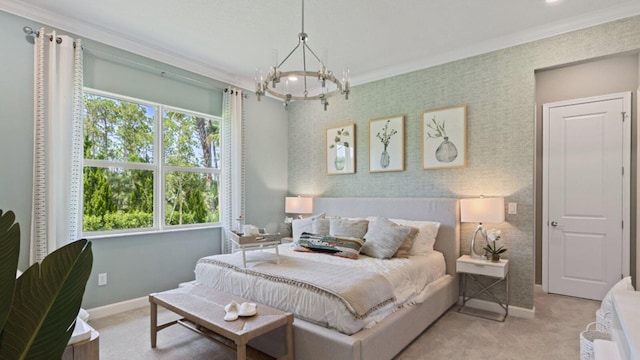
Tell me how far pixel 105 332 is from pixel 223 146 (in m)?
2.52

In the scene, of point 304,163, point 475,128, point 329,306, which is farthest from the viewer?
point 304,163

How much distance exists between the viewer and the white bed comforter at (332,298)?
216 centimetres

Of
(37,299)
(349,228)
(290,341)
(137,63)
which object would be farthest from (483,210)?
(137,63)

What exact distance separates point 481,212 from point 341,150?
214 cm

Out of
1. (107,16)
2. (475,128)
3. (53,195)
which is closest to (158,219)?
(53,195)

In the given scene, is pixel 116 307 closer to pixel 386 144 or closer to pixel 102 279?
pixel 102 279

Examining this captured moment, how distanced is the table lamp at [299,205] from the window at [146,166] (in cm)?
113

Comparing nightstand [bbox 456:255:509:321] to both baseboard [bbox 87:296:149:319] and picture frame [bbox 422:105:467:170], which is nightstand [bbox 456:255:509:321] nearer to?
picture frame [bbox 422:105:467:170]

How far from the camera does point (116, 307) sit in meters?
3.42

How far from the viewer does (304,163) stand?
208 inches

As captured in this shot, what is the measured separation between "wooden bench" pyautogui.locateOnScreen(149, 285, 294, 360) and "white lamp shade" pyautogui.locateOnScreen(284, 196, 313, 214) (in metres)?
2.34

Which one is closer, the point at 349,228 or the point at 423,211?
the point at 349,228

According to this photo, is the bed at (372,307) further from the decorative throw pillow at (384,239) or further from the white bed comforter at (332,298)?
the decorative throw pillow at (384,239)

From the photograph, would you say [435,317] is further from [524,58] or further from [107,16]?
[107,16]
